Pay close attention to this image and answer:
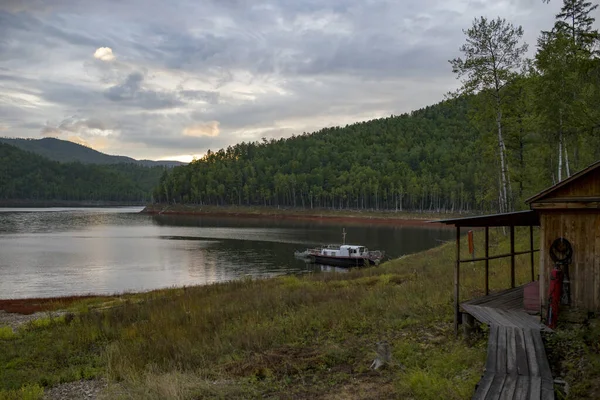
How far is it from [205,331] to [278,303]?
4190mm

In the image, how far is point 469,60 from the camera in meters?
30.7

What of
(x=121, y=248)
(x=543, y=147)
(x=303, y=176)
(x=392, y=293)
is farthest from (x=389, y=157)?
(x=392, y=293)

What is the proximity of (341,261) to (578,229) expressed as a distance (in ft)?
140

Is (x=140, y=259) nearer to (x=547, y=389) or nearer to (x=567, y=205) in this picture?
(x=567, y=205)

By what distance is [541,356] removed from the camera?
360 inches

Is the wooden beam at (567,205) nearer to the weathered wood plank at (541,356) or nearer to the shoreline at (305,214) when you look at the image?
the weathered wood plank at (541,356)

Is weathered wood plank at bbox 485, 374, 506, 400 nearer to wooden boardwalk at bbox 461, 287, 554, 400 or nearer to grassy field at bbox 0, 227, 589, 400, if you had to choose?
wooden boardwalk at bbox 461, 287, 554, 400

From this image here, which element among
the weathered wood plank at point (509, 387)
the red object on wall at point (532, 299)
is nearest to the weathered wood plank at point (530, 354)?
the weathered wood plank at point (509, 387)


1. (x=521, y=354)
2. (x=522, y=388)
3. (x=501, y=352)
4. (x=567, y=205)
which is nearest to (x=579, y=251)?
(x=567, y=205)

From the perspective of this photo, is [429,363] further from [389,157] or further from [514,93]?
[389,157]

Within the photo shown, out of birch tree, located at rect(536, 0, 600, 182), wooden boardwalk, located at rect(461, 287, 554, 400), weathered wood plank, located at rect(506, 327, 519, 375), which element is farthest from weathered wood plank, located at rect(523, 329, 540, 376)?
birch tree, located at rect(536, 0, 600, 182)

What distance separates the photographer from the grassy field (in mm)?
9766

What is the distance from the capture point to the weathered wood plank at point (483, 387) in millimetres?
7504

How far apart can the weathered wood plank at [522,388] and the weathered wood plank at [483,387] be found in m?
0.45
